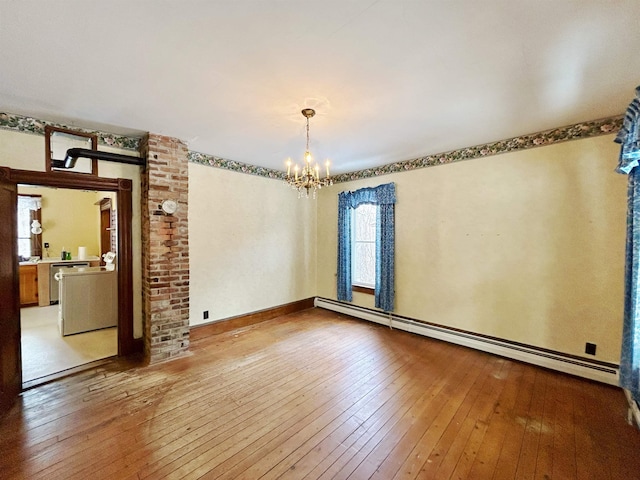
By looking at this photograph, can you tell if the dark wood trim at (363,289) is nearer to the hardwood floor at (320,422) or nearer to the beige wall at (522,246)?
the beige wall at (522,246)

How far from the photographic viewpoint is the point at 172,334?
317 cm

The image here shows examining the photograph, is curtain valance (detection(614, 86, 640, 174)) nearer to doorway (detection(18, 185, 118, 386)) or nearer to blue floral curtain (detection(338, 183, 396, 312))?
blue floral curtain (detection(338, 183, 396, 312))

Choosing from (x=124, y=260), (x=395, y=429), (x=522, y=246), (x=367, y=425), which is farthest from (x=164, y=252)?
(x=522, y=246)

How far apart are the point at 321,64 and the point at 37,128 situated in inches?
119

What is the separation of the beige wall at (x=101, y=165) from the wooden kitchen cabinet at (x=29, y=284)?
3895 millimetres

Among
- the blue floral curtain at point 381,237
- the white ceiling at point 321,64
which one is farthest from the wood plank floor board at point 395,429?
the white ceiling at point 321,64

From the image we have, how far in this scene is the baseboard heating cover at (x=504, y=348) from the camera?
2.65 metres

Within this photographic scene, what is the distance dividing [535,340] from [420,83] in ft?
10.2

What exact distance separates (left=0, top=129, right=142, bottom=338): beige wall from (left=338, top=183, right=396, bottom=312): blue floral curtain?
10.4ft

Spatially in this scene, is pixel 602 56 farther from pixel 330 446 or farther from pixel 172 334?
pixel 172 334

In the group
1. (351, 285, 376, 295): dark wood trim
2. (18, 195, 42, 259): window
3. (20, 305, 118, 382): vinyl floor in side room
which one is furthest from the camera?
(18, 195, 42, 259): window

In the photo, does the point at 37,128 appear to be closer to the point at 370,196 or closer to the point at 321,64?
the point at 321,64

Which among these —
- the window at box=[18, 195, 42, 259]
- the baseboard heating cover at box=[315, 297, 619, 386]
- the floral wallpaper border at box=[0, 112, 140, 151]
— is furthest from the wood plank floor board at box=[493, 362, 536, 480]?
the window at box=[18, 195, 42, 259]

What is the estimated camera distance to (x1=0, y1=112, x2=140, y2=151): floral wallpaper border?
2.50m
